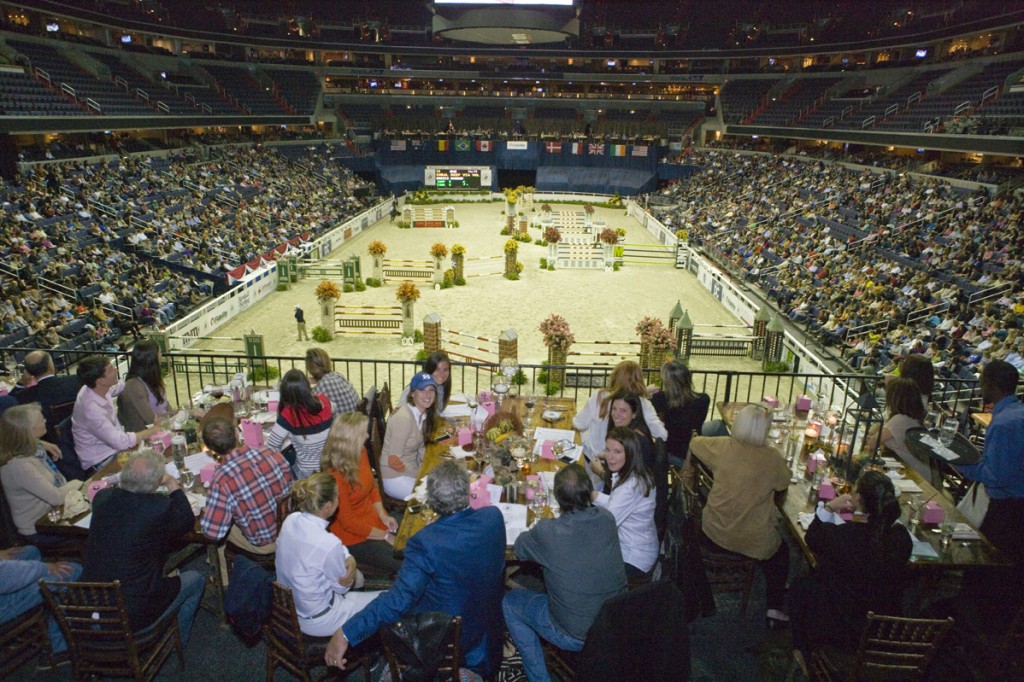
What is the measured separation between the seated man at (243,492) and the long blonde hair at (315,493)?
0.79 meters

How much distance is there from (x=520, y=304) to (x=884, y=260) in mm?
12128

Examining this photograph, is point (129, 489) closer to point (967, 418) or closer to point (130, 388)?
point (130, 388)

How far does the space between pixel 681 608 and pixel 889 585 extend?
166 centimetres

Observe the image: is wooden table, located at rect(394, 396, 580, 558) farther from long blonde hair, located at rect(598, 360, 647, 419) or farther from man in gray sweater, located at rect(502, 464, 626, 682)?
man in gray sweater, located at rect(502, 464, 626, 682)

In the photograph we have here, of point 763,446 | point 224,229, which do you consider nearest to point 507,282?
point 224,229

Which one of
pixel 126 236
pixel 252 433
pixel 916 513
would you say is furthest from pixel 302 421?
pixel 126 236

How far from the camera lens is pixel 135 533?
3955mm

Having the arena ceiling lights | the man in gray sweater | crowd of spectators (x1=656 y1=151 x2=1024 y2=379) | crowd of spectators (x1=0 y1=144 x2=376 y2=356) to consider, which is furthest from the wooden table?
crowd of spectators (x1=0 y1=144 x2=376 y2=356)

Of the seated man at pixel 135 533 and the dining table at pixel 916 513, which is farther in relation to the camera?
the dining table at pixel 916 513

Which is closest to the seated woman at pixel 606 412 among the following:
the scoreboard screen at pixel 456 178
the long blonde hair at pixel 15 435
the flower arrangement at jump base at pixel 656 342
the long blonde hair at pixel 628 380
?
the long blonde hair at pixel 628 380

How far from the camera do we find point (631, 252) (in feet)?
96.1

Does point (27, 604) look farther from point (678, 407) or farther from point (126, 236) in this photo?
point (126, 236)

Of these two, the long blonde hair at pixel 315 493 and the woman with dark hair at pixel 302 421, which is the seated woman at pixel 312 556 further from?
the woman with dark hair at pixel 302 421

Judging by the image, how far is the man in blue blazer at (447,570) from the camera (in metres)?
3.57
